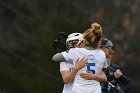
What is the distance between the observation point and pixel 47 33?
34.8 m

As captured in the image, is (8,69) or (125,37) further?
(125,37)

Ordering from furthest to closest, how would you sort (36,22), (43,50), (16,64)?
(36,22) < (16,64) < (43,50)

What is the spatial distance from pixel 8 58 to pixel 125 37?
705cm

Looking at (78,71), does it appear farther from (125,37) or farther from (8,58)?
(125,37)

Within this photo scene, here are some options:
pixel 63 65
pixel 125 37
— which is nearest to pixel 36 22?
pixel 125 37

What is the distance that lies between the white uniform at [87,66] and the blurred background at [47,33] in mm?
23555

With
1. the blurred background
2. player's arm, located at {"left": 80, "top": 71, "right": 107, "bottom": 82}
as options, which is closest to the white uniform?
player's arm, located at {"left": 80, "top": 71, "right": 107, "bottom": 82}

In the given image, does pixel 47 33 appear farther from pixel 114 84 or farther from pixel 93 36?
pixel 93 36

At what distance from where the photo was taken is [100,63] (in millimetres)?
7672

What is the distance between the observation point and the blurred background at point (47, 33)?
34.2 metres

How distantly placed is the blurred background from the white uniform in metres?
23.6

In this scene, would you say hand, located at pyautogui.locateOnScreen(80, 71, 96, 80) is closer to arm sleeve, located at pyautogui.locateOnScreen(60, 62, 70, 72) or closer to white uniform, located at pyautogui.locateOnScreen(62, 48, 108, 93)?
white uniform, located at pyautogui.locateOnScreen(62, 48, 108, 93)

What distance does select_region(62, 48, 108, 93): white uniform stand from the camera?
756cm

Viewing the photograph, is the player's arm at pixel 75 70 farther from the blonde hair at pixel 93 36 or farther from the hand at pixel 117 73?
the hand at pixel 117 73
